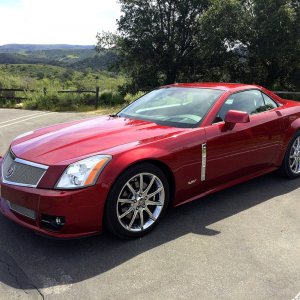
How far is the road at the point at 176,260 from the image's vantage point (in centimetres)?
287

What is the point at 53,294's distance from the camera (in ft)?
9.24

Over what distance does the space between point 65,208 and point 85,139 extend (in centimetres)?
84

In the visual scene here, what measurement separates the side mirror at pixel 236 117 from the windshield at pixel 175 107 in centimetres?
27

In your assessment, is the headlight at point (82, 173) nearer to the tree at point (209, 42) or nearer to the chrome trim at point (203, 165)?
the chrome trim at point (203, 165)

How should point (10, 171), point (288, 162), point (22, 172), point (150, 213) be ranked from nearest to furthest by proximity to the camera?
point (22, 172) → point (10, 171) → point (150, 213) → point (288, 162)

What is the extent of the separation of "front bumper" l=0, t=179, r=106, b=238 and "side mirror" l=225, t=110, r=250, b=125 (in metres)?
1.65

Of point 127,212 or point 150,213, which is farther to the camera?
point 150,213

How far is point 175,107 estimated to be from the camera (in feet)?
15.0

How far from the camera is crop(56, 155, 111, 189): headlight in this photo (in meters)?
3.22

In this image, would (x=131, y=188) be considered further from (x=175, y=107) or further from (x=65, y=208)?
(x=175, y=107)

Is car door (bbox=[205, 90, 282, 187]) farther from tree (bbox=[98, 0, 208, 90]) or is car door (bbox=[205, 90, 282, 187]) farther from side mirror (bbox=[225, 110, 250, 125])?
tree (bbox=[98, 0, 208, 90])

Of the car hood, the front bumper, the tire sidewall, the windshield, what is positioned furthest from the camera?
the tire sidewall

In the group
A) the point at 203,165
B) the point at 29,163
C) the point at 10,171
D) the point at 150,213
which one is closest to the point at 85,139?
the point at 29,163

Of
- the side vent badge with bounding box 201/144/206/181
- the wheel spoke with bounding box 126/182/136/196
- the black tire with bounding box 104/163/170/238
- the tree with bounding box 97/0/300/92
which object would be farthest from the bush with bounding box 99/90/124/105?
the wheel spoke with bounding box 126/182/136/196
